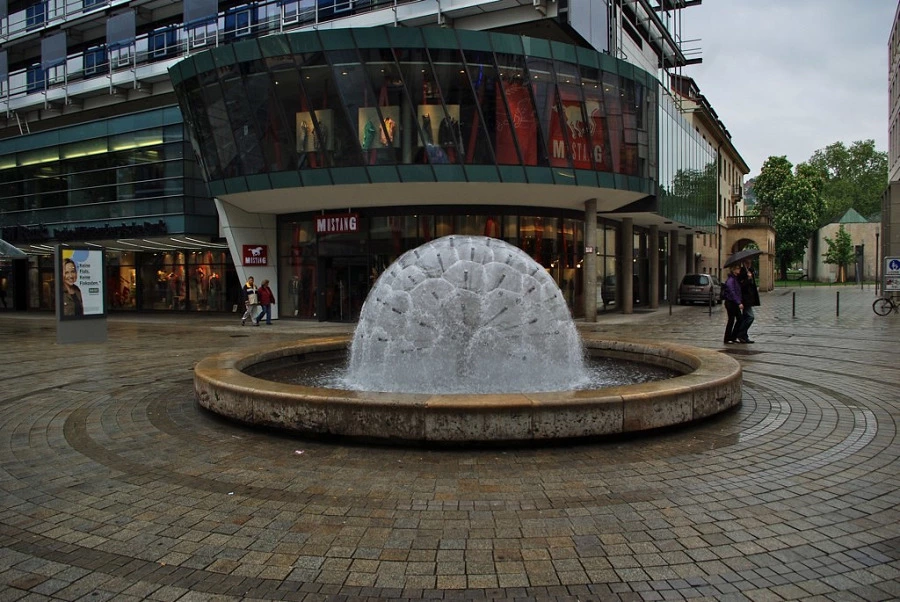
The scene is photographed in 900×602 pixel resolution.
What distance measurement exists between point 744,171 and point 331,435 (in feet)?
254

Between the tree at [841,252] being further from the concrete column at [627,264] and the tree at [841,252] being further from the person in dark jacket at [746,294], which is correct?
the person in dark jacket at [746,294]

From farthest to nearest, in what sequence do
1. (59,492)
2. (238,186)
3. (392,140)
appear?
(238,186) < (392,140) < (59,492)

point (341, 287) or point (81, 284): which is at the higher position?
point (81, 284)

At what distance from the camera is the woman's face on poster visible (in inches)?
653

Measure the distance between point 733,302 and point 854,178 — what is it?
11106 cm

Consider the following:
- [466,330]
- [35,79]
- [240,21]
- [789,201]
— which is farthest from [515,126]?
[789,201]

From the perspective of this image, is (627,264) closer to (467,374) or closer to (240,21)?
(240,21)

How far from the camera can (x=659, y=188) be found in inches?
1045

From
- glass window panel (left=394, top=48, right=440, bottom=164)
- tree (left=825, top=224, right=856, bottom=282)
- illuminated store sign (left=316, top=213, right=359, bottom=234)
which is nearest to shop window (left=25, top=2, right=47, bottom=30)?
illuminated store sign (left=316, top=213, right=359, bottom=234)

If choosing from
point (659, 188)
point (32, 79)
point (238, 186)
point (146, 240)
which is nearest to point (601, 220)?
point (659, 188)

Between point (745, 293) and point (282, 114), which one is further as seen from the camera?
point (282, 114)

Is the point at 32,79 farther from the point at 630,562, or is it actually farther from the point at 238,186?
the point at 630,562

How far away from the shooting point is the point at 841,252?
79.4 m

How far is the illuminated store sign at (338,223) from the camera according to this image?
24.5 meters
